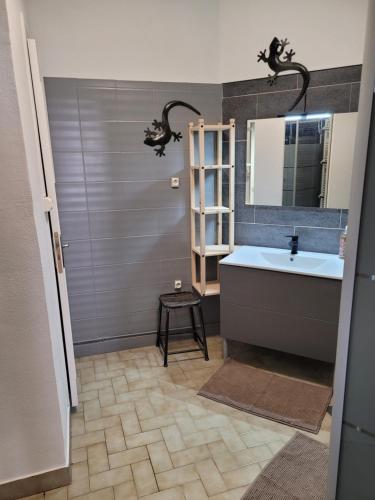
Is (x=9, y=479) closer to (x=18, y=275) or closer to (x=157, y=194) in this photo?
(x=18, y=275)

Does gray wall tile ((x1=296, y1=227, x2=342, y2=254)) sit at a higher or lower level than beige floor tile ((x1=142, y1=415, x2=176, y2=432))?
higher

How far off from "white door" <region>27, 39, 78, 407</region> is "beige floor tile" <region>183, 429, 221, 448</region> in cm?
74

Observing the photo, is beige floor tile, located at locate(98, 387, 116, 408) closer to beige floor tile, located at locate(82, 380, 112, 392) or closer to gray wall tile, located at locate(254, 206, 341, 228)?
beige floor tile, located at locate(82, 380, 112, 392)

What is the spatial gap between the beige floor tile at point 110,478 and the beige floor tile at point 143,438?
164mm

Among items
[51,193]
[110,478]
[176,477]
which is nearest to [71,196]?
[51,193]

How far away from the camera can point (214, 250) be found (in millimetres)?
2877

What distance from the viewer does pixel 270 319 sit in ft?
8.25

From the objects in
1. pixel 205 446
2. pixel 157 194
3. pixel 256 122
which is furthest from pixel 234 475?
pixel 256 122

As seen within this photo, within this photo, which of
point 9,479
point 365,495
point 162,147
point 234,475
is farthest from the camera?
point 162,147

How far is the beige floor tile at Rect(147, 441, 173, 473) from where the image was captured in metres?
1.90

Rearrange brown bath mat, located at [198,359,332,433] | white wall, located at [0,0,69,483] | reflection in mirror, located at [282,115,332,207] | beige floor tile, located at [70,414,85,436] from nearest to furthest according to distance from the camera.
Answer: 1. white wall, located at [0,0,69,483]
2. beige floor tile, located at [70,414,85,436]
3. brown bath mat, located at [198,359,332,433]
4. reflection in mirror, located at [282,115,332,207]

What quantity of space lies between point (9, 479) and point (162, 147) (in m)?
2.18

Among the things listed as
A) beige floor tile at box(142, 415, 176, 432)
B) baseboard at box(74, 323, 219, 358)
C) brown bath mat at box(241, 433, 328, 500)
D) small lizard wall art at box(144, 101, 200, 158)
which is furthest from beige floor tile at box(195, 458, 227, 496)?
small lizard wall art at box(144, 101, 200, 158)

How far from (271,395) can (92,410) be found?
1189 mm
